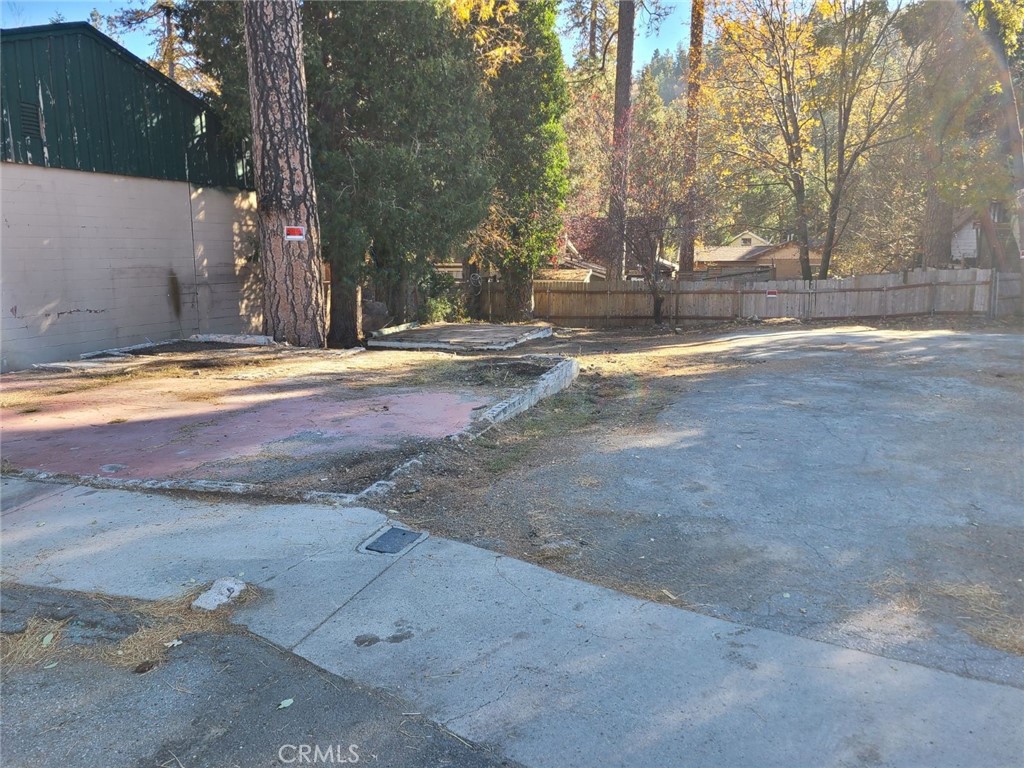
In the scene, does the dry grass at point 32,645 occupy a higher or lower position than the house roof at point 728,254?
lower

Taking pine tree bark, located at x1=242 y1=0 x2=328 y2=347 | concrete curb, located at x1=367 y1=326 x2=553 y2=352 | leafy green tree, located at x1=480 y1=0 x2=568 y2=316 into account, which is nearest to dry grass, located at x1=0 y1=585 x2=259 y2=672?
pine tree bark, located at x1=242 y1=0 x2=328 y2=347

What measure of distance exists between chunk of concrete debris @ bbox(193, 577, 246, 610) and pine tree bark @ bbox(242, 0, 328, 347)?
9.52 m

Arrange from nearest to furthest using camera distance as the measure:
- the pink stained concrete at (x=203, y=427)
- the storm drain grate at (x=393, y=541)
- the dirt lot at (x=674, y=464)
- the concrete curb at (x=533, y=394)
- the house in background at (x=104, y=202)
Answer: the dirt lot at (x=674, y=464)
the storm drain grate at (x=393, y=541)
the pink stained concrete at (x=203, y=427)
the concrete curb at (x=533, y=394)
the house in background at (x=104, y=202)

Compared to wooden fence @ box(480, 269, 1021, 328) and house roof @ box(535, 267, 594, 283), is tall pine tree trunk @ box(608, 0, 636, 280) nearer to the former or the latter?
wooden fence @ box(480, 269, 1021, 328)

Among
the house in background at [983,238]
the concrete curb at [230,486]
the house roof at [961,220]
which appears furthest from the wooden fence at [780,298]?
the concrete curb at [230,486]

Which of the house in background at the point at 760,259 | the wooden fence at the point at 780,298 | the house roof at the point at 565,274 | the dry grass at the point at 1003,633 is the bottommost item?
the dry grass at the point at 1003,633

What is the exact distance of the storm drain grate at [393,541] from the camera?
4.42 metres

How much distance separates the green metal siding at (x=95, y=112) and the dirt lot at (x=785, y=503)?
9.67 m

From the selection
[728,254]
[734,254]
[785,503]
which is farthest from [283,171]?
[734,254]

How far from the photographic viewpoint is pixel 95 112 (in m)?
Answer: 13.1

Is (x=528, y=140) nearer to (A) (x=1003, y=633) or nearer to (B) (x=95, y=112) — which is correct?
(B) (x=95, y=112)

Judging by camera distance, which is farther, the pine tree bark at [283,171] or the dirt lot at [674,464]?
the pine tree bark at [283,171]

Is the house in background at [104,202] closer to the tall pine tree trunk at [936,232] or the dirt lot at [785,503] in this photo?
the dirt lot at [785,503]

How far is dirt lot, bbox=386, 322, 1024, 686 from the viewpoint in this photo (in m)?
3.82
